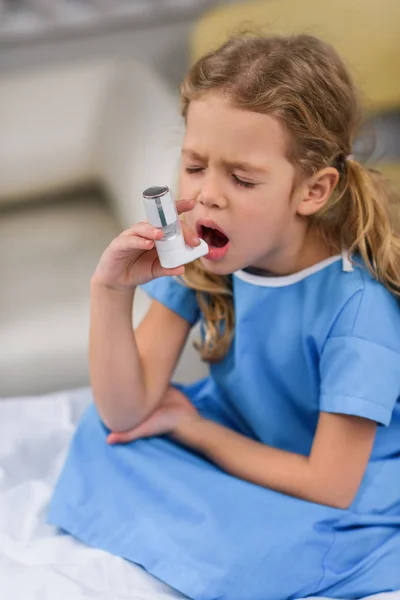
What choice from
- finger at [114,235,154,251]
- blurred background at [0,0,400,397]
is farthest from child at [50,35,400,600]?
blurred background at [0,0,400,397]

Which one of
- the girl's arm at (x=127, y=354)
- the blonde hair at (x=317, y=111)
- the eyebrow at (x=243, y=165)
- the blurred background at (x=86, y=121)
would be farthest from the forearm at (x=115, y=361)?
the blurred background at (x=86, y=121)

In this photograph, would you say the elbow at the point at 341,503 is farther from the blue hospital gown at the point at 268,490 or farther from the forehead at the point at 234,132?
the forehead at the point at 234,132

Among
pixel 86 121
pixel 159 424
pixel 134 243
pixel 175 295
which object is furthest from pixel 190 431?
pixel 86 121

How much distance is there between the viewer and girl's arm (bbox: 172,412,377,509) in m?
0.93

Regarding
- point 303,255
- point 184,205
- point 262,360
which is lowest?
point 262,360

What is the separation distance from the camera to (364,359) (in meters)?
0.93

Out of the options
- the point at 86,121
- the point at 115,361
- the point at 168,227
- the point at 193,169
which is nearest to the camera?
the point at 168,227

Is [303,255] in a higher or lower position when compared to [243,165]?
lower

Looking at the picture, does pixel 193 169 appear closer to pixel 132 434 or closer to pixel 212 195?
pixel 212 195

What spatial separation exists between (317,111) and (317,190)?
0.09 m

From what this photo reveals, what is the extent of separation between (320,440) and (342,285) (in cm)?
18

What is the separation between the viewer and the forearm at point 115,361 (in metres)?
1.00

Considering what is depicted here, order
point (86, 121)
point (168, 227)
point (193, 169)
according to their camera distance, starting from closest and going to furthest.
→ point (168, 227) → point (193, 169) → point (86, 121)

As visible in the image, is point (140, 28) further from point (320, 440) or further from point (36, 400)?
point (320, 440)
